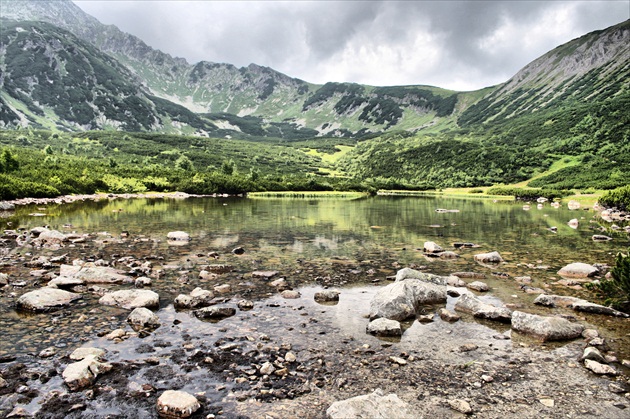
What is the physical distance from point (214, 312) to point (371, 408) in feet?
24.7

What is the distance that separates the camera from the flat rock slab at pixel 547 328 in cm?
1198

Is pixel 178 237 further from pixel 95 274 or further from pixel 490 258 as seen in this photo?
pixel 490 258

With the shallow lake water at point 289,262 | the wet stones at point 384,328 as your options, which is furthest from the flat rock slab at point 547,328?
the wet stones at point 384,328

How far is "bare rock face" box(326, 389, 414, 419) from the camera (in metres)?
7.45

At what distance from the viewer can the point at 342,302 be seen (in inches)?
615

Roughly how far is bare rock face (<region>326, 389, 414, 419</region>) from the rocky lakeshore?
0.03 meters

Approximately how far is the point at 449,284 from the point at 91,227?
32.2m

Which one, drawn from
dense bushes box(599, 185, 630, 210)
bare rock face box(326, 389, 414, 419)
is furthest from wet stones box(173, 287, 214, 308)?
dense bushes box(599, 185, 630, 210)

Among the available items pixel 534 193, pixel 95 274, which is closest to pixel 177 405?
pixel 95 274

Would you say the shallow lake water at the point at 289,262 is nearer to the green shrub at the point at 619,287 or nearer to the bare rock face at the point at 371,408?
the green shrub at the point at 619,287

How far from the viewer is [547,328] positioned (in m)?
12.1

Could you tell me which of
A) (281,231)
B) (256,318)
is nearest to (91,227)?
(281,231)

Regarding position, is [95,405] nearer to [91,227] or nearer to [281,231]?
[281,231]

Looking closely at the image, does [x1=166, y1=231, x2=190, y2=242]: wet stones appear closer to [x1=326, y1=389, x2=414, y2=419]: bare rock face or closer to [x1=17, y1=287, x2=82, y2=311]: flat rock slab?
[x1=17, y1=287, x2=82, y2=311]: flat rock slab
